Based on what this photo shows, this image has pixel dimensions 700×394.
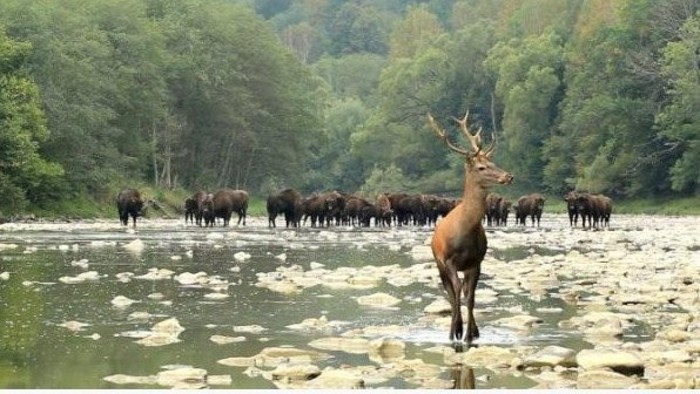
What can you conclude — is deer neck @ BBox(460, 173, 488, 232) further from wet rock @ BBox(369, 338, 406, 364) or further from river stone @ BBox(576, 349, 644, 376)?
river stone @ BBox(576, 349, 644, 376)

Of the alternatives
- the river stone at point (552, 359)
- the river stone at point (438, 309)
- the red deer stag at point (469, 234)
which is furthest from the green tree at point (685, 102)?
the river stone at point (552, 359)

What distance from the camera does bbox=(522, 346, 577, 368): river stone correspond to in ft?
39.4

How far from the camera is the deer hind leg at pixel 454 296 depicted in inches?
563

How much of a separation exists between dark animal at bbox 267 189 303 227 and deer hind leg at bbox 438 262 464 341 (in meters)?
44.7

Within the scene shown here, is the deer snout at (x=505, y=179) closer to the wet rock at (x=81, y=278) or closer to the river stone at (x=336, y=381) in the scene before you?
the river stone at (x=336, y=381)

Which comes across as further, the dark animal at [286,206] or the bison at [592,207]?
the dark animal at [286,206]

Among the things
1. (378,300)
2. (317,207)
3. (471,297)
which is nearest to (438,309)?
(378,300)

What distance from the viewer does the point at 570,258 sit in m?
28.6

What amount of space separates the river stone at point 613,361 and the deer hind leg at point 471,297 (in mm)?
2324

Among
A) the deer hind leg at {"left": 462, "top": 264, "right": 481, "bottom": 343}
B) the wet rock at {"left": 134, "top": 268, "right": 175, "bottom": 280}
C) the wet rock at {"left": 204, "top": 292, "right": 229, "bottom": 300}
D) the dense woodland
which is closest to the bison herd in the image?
the dense woodland

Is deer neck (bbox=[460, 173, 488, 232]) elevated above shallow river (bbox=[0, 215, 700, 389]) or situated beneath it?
elevated above

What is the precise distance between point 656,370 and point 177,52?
8182 centimetres

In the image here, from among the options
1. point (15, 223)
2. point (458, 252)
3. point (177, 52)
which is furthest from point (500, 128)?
point (458, 252)

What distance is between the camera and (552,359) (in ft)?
39.5
